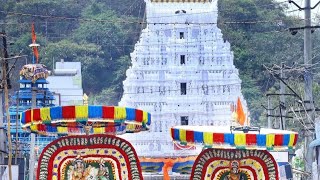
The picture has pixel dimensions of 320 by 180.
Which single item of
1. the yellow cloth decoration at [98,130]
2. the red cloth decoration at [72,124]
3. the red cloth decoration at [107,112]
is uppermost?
the red cloth decoration at [107,112]

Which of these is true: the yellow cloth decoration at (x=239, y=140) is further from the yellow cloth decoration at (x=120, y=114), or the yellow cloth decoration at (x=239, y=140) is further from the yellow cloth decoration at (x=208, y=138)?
the yellow cloth decoration at (x=120, y=114)

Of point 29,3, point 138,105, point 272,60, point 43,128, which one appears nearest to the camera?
point 43,128

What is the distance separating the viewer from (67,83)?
9350cm

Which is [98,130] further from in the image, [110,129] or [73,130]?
[73,130]

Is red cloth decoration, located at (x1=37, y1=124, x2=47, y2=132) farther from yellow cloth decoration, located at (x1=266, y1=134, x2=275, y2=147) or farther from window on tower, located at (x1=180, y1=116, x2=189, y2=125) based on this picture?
window on tower, located at (x1=180, y1=116, x2=189, y2=125)

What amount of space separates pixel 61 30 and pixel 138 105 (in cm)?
5082

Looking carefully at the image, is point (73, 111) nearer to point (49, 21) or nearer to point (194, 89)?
point (194, 89)

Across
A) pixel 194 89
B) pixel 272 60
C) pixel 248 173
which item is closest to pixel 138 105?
pixel 194 89

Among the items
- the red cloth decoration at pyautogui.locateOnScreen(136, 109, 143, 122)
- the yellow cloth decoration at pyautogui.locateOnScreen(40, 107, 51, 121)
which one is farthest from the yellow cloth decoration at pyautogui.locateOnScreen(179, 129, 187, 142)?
the yellow cloth decoration at pyautogui.locateOnScreen(40, 107, 51, 121)

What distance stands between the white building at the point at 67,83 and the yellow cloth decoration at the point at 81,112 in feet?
213

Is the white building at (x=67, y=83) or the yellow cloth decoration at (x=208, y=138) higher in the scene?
the white building at (x=67, y=83)

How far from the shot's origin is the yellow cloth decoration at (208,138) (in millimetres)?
23234

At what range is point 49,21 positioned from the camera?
116m

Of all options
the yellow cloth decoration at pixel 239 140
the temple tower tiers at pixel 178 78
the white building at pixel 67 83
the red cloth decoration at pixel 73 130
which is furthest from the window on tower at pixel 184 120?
the yellow cloth decoration at pixel 239 140
